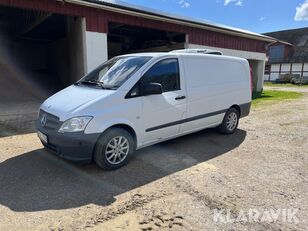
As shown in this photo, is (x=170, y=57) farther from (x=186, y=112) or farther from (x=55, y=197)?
(x=55, y=197)

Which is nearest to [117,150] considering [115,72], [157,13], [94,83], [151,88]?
[151,88]

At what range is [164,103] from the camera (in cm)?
481

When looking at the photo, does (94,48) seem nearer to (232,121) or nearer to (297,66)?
(232,121)

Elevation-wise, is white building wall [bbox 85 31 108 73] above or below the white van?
above

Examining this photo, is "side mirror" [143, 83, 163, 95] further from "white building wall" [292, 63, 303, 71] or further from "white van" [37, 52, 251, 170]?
"white building wall" [292, 63, 303, 71]

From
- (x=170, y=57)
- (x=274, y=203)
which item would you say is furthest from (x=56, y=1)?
(x=274, y=203)

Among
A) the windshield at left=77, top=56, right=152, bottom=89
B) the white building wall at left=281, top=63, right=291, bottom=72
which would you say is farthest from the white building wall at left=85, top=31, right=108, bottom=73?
the white building wall at left=281, top=63, right=291, bottom=72

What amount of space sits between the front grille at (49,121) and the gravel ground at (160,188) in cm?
72

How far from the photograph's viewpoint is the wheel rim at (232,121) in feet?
21.3

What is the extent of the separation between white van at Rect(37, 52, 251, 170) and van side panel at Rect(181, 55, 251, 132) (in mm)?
20

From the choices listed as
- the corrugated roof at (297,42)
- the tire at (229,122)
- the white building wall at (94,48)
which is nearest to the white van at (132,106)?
the tire at (229,122)

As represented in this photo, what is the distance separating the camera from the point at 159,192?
3.62m

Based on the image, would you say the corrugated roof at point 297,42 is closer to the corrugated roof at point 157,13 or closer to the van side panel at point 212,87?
the corrugated roof at point 157,13

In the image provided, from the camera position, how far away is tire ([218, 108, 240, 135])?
6.41m
